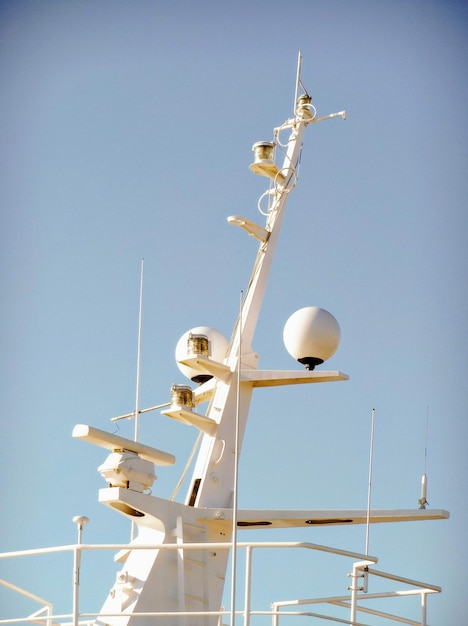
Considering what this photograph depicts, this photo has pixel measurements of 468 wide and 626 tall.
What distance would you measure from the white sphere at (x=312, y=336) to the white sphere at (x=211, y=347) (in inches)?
60.2

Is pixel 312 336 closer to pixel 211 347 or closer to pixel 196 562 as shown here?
pixel 211 347

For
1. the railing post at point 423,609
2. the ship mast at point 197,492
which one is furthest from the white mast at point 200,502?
the railing post at point 423,609

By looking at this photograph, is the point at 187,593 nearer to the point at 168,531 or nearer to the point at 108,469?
the point at 168,531

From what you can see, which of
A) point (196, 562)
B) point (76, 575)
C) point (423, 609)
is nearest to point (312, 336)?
point (196, 562)

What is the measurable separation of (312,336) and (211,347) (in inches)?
88.1

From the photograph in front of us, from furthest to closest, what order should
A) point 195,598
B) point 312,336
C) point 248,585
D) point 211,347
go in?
point 211,347 → point 312,336 → point 195,598 → point 248,585

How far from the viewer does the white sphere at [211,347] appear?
19391mm

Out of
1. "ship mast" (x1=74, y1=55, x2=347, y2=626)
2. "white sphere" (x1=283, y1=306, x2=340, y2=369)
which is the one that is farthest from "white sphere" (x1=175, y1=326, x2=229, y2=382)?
"white sphere" (x1=283, y1=306, x2=340, y2=369)

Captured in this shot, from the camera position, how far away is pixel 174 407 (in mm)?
17703

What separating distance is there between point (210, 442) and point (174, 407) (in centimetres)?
69

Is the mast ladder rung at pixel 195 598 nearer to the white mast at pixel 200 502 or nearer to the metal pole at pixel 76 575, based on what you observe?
the white mast at pixel 200 502

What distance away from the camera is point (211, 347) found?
→ 19719 mm

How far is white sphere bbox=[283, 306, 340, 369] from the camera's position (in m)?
18.0

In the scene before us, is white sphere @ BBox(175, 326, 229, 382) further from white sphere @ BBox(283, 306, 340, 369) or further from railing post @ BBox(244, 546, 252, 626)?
railing post @ BBox(244, 546, 252, 626)
